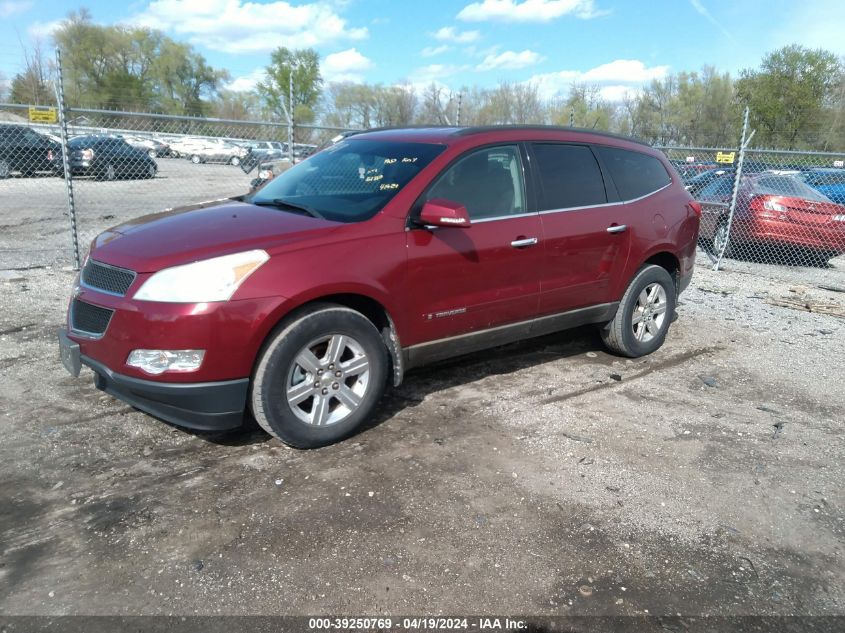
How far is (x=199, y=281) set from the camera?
10.9ft

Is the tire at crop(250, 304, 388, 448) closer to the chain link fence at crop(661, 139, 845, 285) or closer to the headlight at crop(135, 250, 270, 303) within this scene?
the headlight at crop(135, 250, 270, 303)

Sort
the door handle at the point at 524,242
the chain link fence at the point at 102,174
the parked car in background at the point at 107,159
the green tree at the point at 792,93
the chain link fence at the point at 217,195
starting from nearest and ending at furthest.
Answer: the door handle at the point at 524,242 < the chain link fence at the point at 217,195 < the chain link fence at the point at 102,174 < the parked car in background at the point at 107,159 < the green tree at the point at 792,93

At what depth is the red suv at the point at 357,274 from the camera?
11.0 feet

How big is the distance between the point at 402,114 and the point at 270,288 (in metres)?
49.6

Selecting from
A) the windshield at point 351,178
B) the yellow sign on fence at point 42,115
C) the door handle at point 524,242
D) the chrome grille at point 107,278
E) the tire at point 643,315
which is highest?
the yellow sign on fence at point 42,115

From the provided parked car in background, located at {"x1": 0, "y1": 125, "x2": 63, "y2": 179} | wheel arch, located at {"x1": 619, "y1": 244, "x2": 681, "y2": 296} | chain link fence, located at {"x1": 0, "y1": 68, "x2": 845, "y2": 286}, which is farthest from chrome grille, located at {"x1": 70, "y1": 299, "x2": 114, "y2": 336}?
parked car in background, located at {"x1": 0, "y1": 125, "x2": 63, "y2": 179}

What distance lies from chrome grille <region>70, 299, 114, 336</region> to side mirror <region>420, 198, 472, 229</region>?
180cm

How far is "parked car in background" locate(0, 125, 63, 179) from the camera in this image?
16188 mm

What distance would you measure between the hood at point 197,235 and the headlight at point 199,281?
0.05 m

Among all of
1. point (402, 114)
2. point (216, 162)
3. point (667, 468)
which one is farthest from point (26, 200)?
point (402, 114)

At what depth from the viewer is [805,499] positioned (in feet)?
11.4

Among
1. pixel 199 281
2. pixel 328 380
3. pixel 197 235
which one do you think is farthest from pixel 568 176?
pixel 199 281

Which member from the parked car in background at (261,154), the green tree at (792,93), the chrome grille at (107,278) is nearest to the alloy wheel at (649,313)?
the chrome grille at (107,278)

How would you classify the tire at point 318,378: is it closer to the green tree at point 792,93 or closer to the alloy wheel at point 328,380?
the alloy wheel at point 328,380
